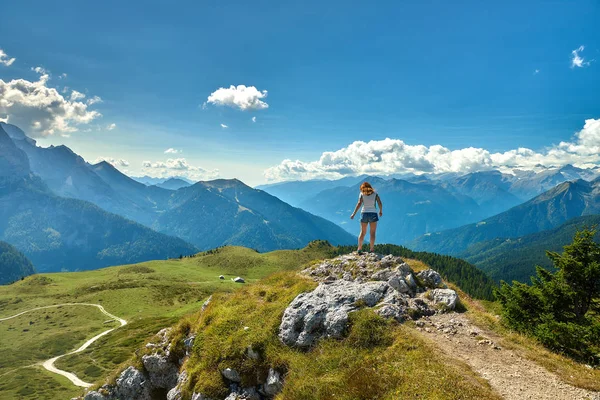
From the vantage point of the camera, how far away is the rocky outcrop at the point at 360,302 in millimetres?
13781

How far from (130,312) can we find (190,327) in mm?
130566

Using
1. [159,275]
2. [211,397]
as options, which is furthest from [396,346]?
[159,275]

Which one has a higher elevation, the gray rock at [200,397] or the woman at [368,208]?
the woman at [368,208]

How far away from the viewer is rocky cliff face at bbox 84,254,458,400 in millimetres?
13711

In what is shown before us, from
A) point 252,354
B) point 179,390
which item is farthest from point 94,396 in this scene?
point 252,354

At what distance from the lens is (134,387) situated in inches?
801

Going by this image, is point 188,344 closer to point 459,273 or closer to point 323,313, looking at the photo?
point 323,313

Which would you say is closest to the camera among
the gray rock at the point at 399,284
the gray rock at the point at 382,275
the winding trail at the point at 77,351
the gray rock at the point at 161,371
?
the gray rock at the point at 399,284

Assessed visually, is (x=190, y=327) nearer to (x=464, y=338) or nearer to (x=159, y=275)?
(x=464, y=338)

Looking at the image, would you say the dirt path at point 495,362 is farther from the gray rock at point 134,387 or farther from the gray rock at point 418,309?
the gray rock at point 134,387

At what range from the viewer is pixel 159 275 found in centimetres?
18288

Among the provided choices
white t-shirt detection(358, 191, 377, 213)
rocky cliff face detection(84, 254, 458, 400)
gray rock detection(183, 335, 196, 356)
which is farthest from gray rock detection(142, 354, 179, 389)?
white t-shirt detection(358, 191, 377, 213)

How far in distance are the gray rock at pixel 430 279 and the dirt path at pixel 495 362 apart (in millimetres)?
4115

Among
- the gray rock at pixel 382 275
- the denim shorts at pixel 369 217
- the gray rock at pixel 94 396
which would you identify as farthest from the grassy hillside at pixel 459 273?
the gray rock at pixel 94 396
